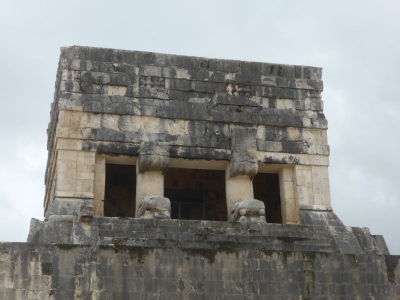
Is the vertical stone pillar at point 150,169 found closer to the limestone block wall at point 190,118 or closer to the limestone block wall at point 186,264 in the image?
the limestone block wall at point 190,118

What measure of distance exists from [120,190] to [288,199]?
212 inches

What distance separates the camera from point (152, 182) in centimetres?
1858

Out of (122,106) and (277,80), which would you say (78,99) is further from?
(277,80)

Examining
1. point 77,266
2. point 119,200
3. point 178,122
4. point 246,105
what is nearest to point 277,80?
point 246,105

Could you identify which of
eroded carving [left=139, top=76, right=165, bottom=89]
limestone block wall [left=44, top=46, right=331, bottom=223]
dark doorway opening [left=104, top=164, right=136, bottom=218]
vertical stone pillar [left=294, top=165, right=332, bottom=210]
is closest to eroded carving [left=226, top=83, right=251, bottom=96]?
limestone block wall [left=44, top=46, right=331, bottom=223]

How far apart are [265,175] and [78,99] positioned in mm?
6969

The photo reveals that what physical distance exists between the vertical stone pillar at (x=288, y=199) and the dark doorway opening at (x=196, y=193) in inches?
146

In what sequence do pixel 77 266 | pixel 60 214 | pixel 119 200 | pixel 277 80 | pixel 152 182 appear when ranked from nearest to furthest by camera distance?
pixel 77 266
pixel 60 214
pixel 152 182
pixel 277 80
pixel 119 200

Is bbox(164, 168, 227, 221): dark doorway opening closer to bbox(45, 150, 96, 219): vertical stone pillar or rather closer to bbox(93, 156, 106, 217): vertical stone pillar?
bbox(93, 156, 106, 217): vertical stone pillar

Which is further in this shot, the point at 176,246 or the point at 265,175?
the point at 265,175

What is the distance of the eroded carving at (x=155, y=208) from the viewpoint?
56.9 feet

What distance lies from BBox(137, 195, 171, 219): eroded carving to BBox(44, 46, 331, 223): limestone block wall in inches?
40.1

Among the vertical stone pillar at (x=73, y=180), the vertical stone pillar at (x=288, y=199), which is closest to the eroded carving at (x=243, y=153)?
the vertical stone pillar at (x=288, y=199)

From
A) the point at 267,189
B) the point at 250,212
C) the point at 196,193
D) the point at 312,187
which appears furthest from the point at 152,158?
the point at 267,189
